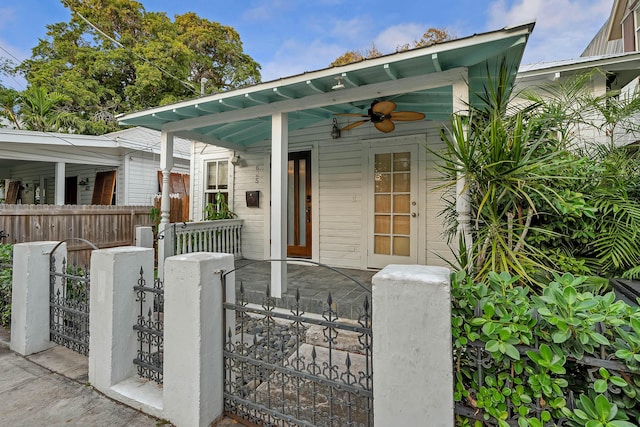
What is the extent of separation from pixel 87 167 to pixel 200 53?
10.5 metres

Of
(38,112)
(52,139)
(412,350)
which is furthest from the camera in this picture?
(38,112)

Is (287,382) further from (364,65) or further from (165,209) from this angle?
(165,209)

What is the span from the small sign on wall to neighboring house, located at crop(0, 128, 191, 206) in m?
4.34

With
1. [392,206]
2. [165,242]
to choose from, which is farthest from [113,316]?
[392,206]

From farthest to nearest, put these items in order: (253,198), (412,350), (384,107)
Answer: (253,198)
(384,107)
(412,350)

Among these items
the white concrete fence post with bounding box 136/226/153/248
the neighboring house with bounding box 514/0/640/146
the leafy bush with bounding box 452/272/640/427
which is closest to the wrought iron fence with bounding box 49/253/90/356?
the white concrete fence post with bounding box 136/226/153/248

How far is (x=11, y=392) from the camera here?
2.17m

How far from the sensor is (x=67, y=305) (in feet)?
8.97

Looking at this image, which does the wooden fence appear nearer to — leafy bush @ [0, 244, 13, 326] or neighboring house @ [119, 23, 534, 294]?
neighboring house @ [119, 23, 534, 294]

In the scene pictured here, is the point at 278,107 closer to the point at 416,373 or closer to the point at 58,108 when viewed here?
the point at 416,373

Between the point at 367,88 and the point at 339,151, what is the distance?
2086 mm

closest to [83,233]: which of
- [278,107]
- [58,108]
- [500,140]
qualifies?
[278,107]

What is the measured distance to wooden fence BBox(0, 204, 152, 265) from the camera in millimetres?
5039

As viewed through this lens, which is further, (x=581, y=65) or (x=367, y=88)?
(x=581, y=65)
